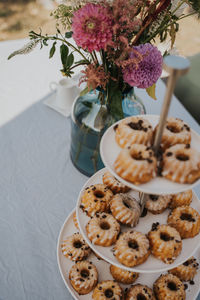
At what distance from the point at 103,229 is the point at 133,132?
0.25 m

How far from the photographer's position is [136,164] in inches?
21.6

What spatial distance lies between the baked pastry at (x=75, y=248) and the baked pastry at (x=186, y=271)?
0.25 m

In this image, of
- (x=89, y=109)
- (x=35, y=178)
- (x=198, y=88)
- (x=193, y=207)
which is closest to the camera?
(x=193, y=207)

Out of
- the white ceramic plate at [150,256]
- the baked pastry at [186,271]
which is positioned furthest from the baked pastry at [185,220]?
the baked pastry at [186,271]

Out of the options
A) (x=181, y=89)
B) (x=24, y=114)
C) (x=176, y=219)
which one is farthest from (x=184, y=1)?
(x=181, y=89)

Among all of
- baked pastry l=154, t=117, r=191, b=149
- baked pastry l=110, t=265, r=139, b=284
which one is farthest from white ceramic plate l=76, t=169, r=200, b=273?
baked pastry l=154, t=117, r=191, b=149

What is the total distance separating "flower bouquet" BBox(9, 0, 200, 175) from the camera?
597 mm

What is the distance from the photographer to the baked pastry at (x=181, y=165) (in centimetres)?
55

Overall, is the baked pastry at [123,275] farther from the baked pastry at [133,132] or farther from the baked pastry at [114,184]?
the baked pastry at [133,132]

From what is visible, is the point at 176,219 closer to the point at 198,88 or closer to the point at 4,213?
the point at 4,213

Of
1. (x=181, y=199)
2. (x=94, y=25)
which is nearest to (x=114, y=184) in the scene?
(x=181, y=199)

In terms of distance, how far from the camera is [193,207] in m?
0.80

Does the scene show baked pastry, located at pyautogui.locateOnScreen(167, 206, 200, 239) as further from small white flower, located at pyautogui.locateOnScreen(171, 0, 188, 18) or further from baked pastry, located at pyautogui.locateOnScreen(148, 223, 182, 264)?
small white flower, located at pyautogui.locateOnScreen(171, 0, 188, 18)

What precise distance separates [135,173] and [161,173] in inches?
2.3
